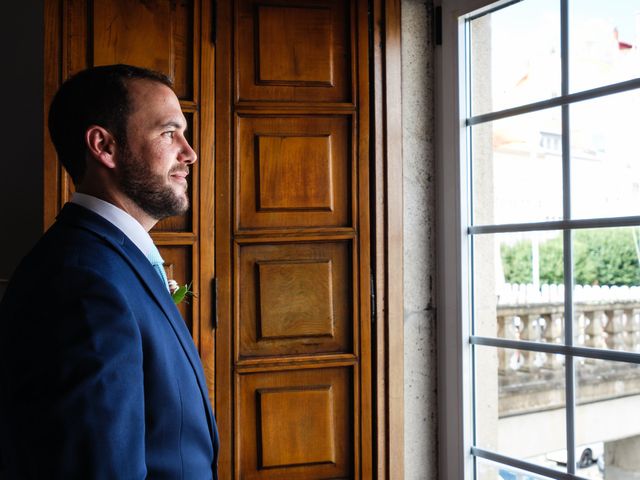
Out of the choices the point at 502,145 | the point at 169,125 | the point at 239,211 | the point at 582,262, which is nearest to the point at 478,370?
the point at 582,262

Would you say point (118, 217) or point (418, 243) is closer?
point (118, 217)

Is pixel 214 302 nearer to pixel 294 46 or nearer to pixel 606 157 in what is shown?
pixel 294 46

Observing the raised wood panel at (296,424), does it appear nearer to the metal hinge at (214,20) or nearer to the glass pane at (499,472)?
the glass pane at (499,472)

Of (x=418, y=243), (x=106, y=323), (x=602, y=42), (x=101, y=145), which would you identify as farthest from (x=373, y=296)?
(x=106, y=323)

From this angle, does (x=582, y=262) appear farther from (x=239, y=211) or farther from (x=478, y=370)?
(x=239, y=211)

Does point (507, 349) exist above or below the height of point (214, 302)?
below

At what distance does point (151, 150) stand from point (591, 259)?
1.24 metres

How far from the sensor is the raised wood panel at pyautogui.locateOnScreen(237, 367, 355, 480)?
2.09m

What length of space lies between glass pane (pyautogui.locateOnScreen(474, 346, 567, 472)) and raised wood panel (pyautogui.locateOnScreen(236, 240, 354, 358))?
0.47 metres

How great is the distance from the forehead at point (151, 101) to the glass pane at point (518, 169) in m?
1.15

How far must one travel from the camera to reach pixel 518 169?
211 cm

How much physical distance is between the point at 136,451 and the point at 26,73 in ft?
6.32

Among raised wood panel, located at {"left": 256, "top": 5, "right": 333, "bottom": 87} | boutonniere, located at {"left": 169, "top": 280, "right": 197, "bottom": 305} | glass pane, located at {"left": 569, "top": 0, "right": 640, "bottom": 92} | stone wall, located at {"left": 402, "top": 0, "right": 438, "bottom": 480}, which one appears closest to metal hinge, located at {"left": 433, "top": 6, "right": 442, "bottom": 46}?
stone wall, located at {"left": 402, "top": 0, "right": 438, "bottom": 480}

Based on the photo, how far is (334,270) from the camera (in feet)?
7.10
